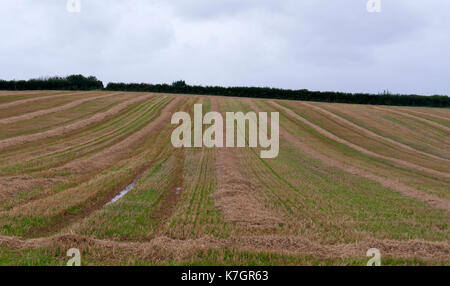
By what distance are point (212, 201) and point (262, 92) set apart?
65018 mm

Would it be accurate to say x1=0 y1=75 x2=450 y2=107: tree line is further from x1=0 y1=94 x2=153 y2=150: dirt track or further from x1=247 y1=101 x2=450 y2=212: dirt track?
x1=247 y1=101 x2=450 y2=212: dirt track

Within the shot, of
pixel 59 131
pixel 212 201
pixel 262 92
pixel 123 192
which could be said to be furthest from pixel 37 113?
pixel 262 92

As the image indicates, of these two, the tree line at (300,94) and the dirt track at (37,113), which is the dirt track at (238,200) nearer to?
the dirt track at (37,113)

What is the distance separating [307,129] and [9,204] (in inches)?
1200

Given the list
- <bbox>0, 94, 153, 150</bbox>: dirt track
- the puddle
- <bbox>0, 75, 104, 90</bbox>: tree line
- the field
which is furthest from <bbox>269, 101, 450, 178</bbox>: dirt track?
<bbox>0, 75, 104, 90</bbox>: tree line

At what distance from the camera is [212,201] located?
1211 centimetres

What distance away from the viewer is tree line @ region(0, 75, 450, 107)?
7181 cm

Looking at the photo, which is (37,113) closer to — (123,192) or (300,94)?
(123,192)

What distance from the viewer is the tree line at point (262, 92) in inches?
2827

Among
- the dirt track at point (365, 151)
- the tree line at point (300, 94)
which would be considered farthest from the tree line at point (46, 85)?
the dirt track at point (365, 151)

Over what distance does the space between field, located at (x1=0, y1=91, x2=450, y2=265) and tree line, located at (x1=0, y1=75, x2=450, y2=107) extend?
44.5 m

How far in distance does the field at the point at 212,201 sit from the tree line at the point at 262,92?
44505mm

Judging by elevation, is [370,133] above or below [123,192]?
above

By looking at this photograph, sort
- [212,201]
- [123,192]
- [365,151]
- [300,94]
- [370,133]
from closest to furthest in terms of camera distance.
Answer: [212,201] < [123,192] < [365,151] < [370,133] < [300,94]
